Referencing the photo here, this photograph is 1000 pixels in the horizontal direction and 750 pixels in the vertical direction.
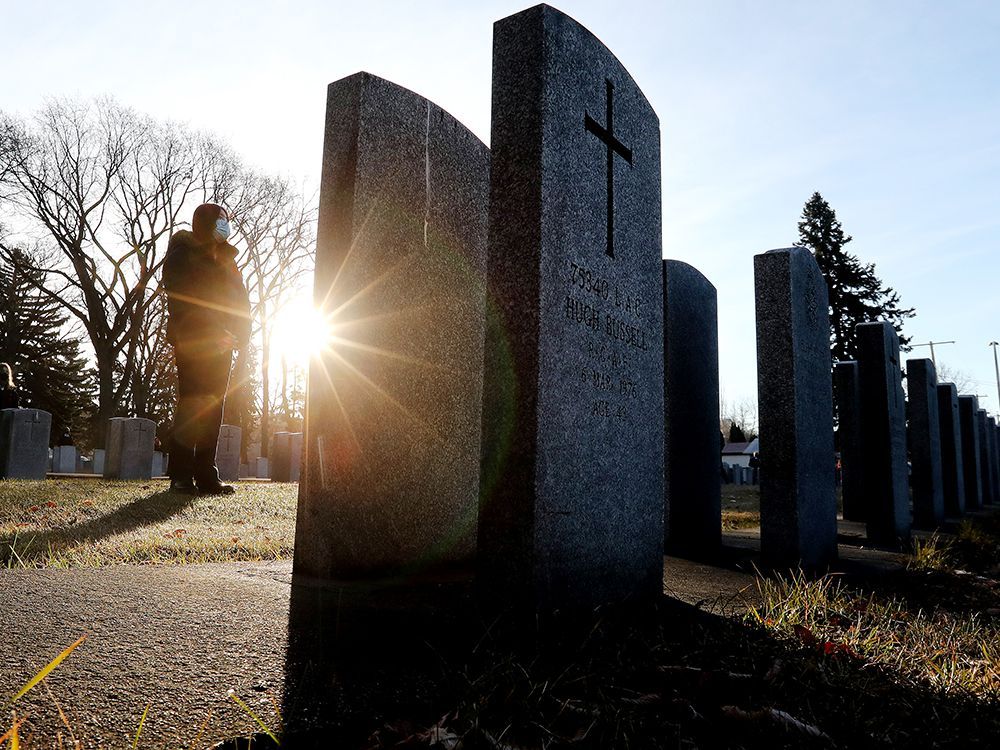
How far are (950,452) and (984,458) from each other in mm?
6185

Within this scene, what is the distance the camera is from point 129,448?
962 centimetres

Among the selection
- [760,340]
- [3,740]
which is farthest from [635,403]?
[3,740]

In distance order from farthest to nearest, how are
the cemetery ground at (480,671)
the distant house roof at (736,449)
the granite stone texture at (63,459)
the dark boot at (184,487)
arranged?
1. the distant house roof at (736,449)
2. the granite stone texture at (63,459)
3. the dark boot at (184,487)
4. the cemetery ground at (480,671)

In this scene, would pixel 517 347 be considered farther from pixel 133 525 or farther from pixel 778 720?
pixel 133 525

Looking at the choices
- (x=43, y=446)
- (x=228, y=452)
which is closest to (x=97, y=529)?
(x=43, y=446)

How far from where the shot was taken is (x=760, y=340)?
16.1 feet

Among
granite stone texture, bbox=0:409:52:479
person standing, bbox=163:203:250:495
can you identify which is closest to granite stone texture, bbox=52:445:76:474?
granite stone texture, bbox=0:409:52:479

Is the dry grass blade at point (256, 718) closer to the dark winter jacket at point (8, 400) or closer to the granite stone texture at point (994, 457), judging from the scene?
the dark winter jacket at point (8, 400)

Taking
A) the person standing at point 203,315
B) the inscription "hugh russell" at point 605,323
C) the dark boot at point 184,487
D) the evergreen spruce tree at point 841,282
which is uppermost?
the evergreen spruce tree at point 841,282

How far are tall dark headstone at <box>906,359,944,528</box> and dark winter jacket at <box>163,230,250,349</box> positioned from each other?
8757mm

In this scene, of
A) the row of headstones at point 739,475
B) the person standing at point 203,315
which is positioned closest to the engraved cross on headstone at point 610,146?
the person standing at point 203,315

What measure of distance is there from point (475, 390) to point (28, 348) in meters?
30.9

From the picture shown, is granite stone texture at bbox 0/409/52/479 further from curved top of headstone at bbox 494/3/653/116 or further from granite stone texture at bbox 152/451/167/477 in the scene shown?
granite stone texture at bbox 152/451/167/477

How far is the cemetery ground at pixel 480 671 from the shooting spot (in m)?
1.50
